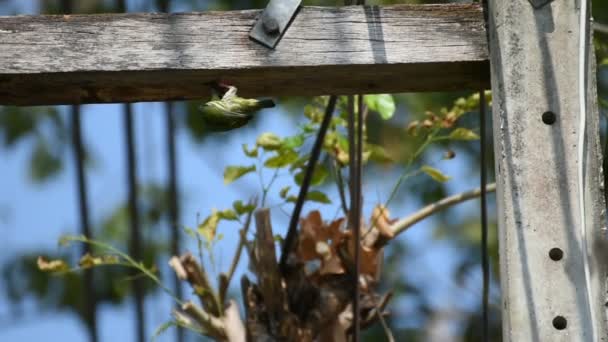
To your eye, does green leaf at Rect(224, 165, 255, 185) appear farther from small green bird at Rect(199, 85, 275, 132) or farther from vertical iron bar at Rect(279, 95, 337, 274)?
small green bird at Rect(199, 85, 275, 132)

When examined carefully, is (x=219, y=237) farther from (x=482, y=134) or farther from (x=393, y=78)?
(x=393, y=78)

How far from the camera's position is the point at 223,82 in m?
1.42

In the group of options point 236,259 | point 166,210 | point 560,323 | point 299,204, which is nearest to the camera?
point 560,323

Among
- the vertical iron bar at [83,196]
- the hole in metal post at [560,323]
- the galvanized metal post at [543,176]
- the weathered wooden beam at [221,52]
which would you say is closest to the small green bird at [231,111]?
the weathered wooden beam at [221,52]

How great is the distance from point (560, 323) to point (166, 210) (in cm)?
277

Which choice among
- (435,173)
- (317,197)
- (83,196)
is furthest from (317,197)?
(83,196)

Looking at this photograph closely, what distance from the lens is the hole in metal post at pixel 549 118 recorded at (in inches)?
54.2

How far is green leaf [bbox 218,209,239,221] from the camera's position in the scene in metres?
2.01

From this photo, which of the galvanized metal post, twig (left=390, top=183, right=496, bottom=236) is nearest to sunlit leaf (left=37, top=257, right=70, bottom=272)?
twig (left=390, top=183, right=496, bottom=236)

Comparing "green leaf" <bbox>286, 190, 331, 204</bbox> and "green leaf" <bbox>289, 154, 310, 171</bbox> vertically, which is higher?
"green leaf" <bbox>289, 154, 310, 171</bbox>

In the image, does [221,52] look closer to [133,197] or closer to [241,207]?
[241,207]

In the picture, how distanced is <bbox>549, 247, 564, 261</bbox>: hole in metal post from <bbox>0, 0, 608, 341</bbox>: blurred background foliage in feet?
7.78

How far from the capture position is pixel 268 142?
2.06m

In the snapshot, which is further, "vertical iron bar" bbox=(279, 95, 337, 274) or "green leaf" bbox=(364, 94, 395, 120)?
"green leaf" bbox=(364, 94, 395, 120)
